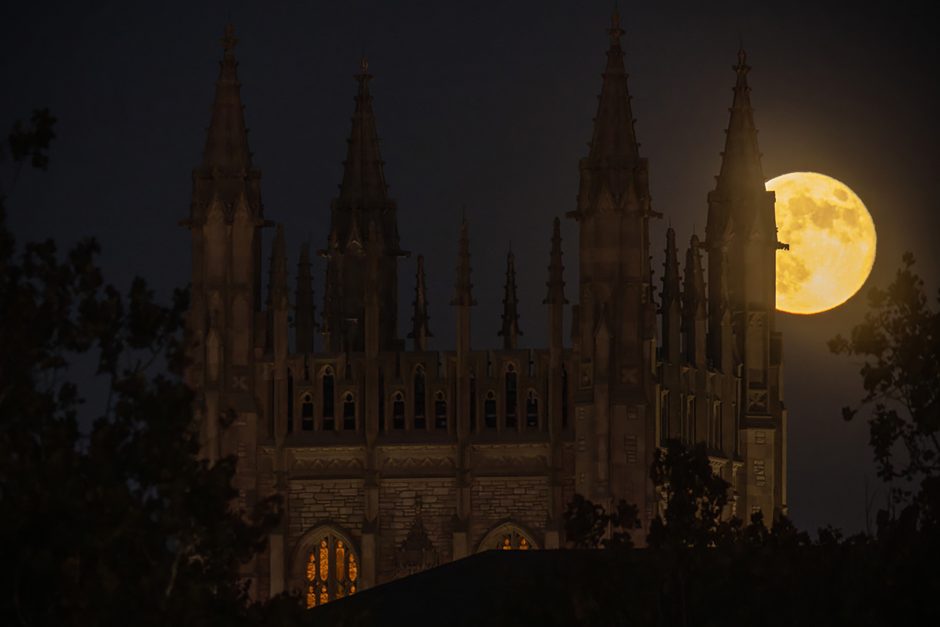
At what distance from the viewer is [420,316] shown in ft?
431

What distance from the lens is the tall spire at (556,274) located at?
4909 inches

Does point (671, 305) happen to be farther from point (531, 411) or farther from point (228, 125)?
point (228, 125)

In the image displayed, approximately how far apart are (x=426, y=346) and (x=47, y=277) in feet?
163

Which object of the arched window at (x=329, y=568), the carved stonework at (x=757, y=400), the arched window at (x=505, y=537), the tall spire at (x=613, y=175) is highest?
the tall spire at (x=613, y=175)

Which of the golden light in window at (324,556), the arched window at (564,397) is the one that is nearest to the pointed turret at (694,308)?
the arched window at (564,397)

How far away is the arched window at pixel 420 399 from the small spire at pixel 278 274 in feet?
13.4

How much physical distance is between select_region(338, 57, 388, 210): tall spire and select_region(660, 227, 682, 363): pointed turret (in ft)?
28.2

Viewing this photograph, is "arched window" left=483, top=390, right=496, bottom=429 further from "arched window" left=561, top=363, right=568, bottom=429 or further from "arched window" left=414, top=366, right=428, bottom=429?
"arched window" left=561, top=363, right=568, bottom=429

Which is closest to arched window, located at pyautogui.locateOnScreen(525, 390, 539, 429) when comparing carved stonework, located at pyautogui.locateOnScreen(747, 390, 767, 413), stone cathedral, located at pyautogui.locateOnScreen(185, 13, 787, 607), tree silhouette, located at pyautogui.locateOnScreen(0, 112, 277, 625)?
stone cathedral, located at pyautogui.locateOnScreen(185, 13, 787, 607)

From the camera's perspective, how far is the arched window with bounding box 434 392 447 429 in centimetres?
12625

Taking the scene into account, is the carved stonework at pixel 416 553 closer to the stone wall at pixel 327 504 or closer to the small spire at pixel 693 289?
the stone wall at pixel 327 504

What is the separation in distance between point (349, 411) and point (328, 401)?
775mm

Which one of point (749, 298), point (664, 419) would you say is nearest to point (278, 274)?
point (664, 419)

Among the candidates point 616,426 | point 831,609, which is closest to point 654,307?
point 616,426
